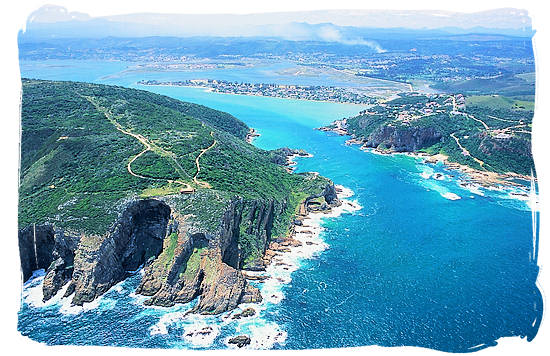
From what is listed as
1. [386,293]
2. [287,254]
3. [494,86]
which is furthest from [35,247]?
[494,86]

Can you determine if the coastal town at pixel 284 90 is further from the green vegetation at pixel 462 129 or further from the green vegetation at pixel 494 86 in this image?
the green vegetation at pixel 462 129

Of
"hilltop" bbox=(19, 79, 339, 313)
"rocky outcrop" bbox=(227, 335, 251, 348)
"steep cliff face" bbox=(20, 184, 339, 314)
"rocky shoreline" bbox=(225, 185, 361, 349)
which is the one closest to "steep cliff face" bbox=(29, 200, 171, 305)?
"steep cliff face" bbox=(20, 184, 339, 314)

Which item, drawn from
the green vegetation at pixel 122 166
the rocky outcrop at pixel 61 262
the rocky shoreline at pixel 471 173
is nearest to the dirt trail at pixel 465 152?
the rocky shoreline at pixel 471 173

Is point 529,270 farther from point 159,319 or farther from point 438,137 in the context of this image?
point 438,137

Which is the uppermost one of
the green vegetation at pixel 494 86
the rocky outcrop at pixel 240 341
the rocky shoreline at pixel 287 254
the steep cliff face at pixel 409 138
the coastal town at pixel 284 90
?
the green vegetation at pixel 494 86

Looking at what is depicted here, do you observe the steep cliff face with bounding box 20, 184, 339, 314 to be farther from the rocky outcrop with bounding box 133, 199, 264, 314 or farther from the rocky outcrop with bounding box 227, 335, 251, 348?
the rocky outcrop with bounding box 227, 335, 251, 348

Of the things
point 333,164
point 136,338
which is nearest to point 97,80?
point 333,164

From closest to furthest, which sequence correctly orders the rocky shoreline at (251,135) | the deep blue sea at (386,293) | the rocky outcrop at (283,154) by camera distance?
the deep blue sea at (386,293)
the rocky outcrop at (283,154)
the rocky shoreline at (251,135)
